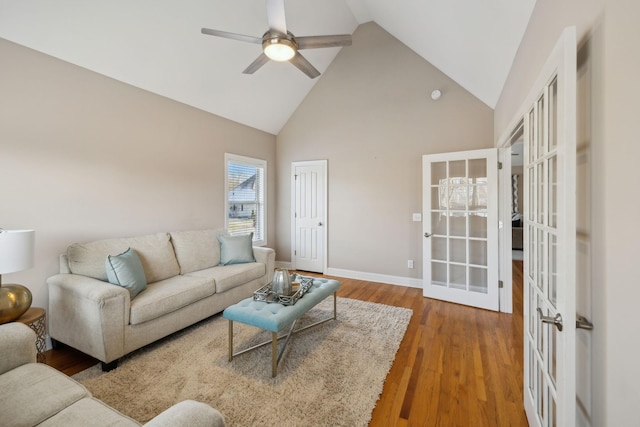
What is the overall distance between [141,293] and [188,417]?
196 cm

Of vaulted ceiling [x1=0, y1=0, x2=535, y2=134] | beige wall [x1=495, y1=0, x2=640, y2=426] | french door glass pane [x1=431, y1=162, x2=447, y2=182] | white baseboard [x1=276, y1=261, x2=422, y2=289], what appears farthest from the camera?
white baseboard [x1=276, y1=261, x2=422, y2=289]

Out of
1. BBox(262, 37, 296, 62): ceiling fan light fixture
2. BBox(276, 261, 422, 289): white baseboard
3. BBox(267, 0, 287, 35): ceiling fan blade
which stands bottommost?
BBox(276, 261, 422, 289): white baseboard

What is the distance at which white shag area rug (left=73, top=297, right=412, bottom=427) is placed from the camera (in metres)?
1.72

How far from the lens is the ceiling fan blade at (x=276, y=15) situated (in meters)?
1.96

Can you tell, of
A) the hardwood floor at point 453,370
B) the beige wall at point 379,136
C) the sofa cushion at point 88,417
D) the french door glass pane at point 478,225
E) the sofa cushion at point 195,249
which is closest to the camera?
the sofa cushion at point 88,417

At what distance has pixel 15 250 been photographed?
1826 millimetres

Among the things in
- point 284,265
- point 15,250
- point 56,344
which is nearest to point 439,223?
point 284,265

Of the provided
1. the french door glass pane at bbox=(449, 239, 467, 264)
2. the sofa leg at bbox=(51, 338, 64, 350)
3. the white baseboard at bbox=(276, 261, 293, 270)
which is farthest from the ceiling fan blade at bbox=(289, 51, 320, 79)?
the white baseboard at bbox=(276, 261, 293, 270)

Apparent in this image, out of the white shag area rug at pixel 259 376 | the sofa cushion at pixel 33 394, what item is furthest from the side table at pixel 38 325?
the sofa cushion at pixel 33 394

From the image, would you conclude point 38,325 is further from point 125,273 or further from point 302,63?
point 302,63

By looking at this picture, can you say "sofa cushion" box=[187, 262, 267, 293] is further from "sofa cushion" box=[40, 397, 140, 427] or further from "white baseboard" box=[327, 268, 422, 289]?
"sofa cushion" box=[40, 397, 140, 427]

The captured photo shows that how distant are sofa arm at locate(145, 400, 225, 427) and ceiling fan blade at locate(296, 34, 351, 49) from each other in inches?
101

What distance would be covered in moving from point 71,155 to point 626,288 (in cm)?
390

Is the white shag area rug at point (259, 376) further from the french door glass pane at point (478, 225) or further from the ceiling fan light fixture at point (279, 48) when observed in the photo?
the ceiling fan light fixture at point (279, 48)
